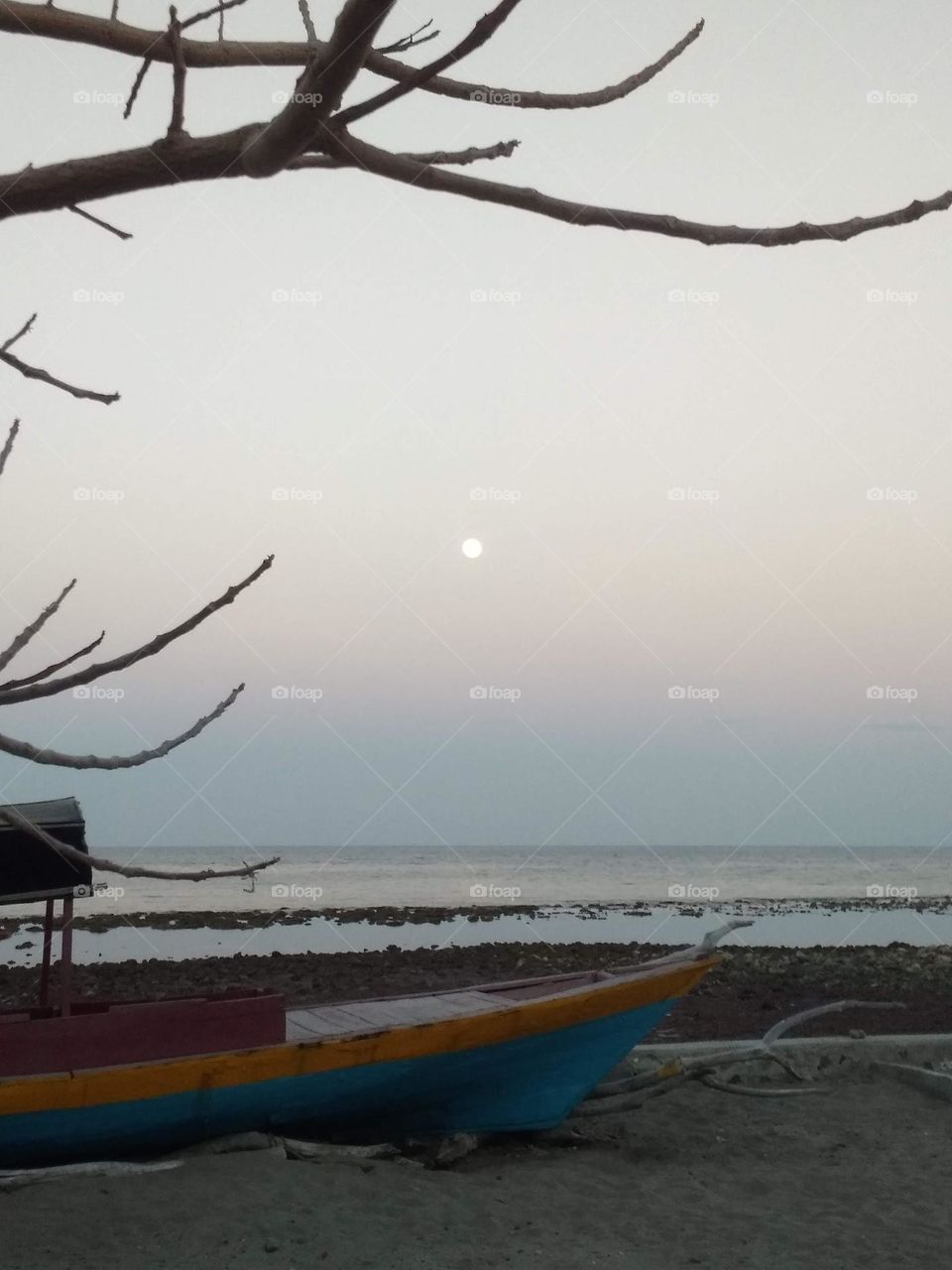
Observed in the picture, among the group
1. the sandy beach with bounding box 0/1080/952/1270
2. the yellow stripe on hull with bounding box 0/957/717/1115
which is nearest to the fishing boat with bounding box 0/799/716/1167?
the yellow stripe on hull with bounding box 0/957/717/1115

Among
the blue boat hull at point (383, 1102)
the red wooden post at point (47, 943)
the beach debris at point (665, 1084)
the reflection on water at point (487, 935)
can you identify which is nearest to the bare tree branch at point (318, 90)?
the red wooden post at point (47, 943)

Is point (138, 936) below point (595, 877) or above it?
above

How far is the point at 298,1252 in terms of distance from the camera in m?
5.02

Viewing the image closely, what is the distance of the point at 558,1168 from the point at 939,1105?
3.12 metres

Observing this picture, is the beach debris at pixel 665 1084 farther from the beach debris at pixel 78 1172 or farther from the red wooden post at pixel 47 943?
the red wooden post at pixel 47 943

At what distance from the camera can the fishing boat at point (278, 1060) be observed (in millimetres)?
5734

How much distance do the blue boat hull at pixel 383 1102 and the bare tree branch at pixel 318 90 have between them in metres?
5.45

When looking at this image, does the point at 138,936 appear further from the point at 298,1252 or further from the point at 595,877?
the point at 595,877

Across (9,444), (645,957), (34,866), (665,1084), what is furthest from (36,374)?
(645,957)

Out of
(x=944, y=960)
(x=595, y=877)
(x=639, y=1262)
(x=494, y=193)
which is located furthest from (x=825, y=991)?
(x=595, y=877)

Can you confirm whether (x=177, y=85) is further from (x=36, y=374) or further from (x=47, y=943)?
(x=47, y=943)

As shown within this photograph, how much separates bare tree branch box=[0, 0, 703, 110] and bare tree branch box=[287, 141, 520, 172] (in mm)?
70

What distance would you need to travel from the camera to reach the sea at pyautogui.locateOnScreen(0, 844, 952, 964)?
24.5 metres

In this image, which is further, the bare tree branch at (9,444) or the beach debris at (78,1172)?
the beach debris at (78,1172)
